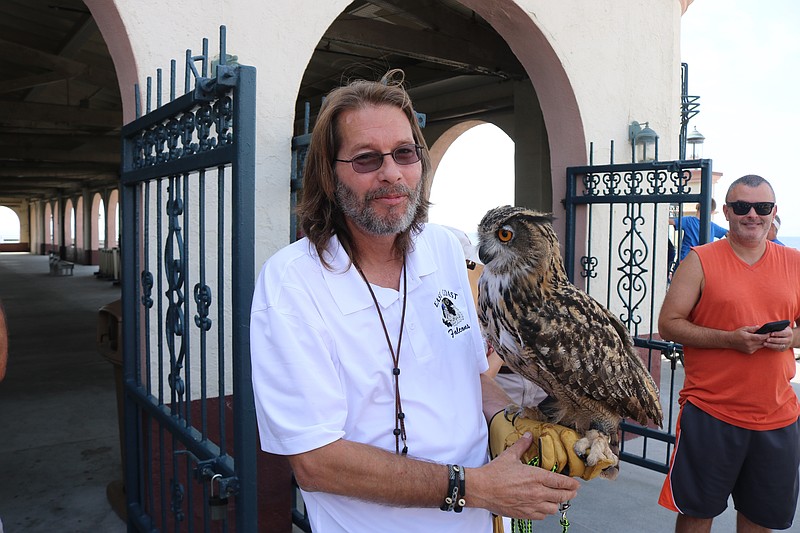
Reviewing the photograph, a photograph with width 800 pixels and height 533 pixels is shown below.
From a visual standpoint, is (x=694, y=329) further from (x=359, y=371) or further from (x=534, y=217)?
(x=359, y=371)

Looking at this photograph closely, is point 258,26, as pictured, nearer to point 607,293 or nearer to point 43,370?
point 607,293

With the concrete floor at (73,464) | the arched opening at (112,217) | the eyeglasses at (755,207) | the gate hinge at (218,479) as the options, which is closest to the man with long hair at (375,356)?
the gate hinge at (218,479)

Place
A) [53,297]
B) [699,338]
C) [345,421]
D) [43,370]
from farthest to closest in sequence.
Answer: [53,297]
[43,370]
[699,338]
[345,421]

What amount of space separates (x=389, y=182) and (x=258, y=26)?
6.55 ft

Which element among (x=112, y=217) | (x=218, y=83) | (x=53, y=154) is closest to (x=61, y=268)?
(x=112, y=217)

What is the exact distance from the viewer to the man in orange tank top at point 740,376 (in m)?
2.64

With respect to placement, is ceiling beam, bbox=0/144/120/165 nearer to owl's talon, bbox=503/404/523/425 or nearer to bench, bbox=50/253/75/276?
bench, bbox=50/253/75/276

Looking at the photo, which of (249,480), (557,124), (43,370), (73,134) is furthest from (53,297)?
(249,480)

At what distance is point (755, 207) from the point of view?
8.95 feet

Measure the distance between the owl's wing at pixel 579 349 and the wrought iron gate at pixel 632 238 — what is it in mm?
2394

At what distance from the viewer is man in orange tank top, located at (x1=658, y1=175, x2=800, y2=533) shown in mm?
2645

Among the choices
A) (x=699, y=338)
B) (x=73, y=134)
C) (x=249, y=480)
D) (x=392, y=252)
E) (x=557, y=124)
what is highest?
(x=73, y=134)

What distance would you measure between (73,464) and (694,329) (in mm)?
4377

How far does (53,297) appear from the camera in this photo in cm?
1464
